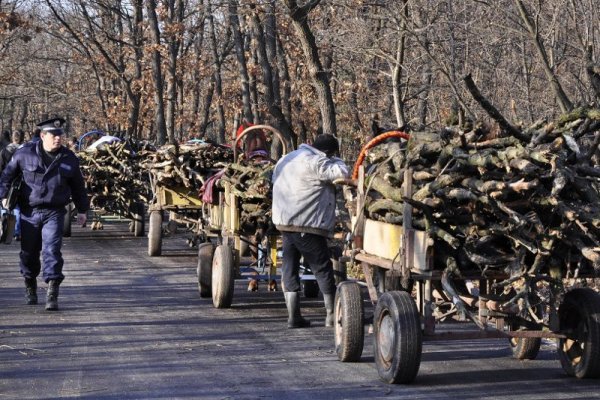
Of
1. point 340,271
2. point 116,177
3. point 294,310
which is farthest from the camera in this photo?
point 116,177

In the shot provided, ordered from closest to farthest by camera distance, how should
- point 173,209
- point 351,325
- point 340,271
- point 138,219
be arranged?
point 351,325, point 340,271, point 173,209, point 138,219

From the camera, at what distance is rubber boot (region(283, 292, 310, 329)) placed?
1213 cm

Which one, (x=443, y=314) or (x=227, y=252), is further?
(x=227, y=252)

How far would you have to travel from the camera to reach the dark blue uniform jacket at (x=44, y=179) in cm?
1371

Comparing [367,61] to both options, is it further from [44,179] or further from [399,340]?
[399,340]

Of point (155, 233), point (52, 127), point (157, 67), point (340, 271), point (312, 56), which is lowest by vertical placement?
point (340, 271)

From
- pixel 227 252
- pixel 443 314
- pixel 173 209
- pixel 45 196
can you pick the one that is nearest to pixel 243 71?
pixel 173 209

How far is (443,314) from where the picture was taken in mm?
9773

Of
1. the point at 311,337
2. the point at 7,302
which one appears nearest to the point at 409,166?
the point at 311,337

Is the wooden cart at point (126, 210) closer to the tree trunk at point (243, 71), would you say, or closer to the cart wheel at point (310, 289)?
the tree trunk at point (243, 71)

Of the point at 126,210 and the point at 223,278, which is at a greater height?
the point at 126,210

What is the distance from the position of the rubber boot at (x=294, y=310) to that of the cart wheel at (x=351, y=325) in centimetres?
193

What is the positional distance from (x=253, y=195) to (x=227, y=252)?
0.71m

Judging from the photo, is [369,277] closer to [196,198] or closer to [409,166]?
[409,166]
